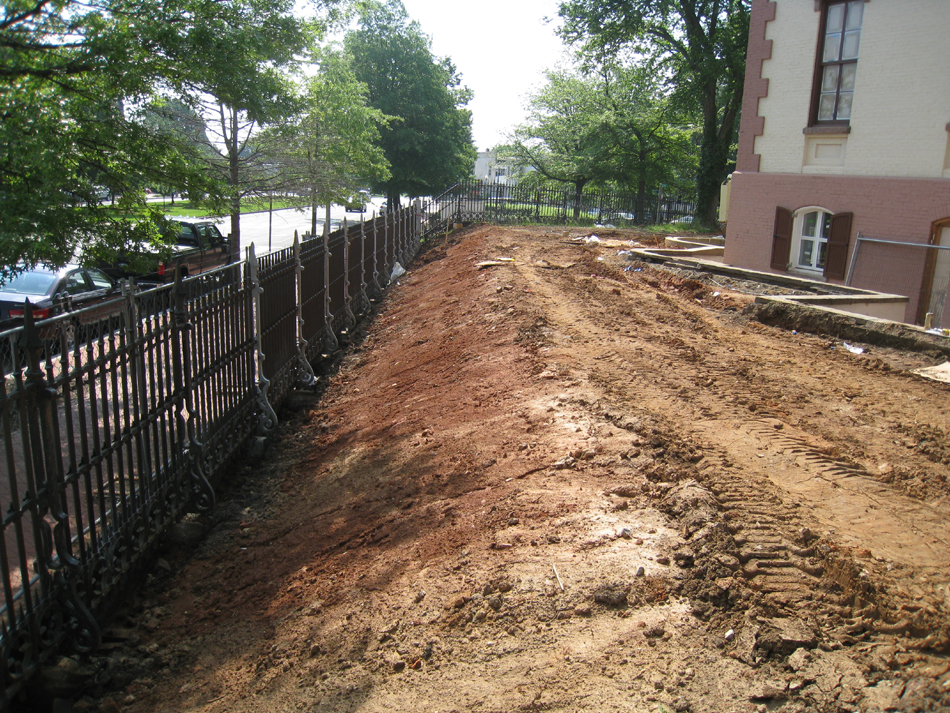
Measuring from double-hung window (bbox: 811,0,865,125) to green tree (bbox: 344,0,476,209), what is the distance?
21728mm

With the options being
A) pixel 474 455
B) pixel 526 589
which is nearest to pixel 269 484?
pixel 474 455

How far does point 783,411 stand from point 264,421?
16.8ft

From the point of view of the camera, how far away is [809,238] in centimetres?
1636

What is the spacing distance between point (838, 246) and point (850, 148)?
200 centimetres

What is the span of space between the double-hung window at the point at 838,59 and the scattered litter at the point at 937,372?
8415mm

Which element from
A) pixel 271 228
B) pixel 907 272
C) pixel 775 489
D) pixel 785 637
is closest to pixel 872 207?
pixel 907 272

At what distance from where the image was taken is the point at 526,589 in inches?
142

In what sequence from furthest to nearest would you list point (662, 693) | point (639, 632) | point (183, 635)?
point (183, 635)
point (639, 632)
point (662, 693)

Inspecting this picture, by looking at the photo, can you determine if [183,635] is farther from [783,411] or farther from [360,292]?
[360,292]

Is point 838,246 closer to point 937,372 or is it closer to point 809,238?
point 809,238

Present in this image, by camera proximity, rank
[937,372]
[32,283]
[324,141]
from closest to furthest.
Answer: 1. [937,372]
2. [32,283]
3. [324,141]

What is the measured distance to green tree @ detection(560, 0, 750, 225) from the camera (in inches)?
1184

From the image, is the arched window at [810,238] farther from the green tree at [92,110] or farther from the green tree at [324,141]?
the green tree at [92,110]

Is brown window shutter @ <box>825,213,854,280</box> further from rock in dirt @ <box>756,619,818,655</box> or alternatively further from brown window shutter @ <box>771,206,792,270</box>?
rock in dirt @ <box>756,619,818,655</box>
